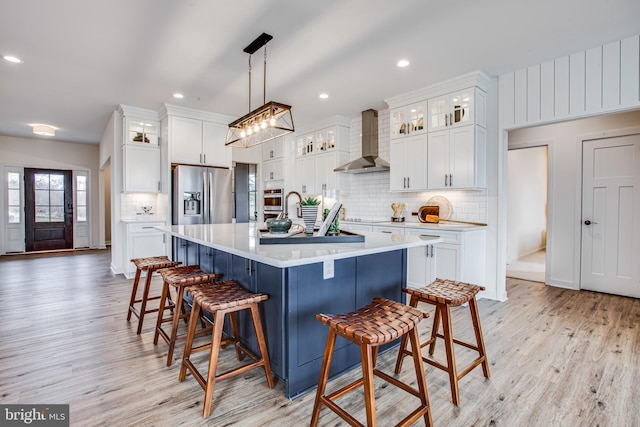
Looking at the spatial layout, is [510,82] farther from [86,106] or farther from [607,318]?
[86,106]

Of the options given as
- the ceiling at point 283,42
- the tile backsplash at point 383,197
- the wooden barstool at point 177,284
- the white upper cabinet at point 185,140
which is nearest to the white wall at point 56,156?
the ceiling at point 283,42

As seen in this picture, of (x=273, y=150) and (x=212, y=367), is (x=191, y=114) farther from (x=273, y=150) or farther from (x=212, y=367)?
(x=212, y=367)

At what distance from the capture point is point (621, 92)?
2.98 m

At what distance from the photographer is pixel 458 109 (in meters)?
3.87

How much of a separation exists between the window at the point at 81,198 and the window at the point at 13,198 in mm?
1079

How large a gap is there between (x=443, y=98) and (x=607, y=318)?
2.93 metres

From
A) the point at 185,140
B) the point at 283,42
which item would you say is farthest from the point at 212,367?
the point at 185,140

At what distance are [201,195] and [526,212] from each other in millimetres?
6626

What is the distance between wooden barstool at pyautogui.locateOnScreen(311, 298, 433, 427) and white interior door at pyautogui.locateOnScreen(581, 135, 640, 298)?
3993 millimetres

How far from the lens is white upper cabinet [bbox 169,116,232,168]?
508 centimetres

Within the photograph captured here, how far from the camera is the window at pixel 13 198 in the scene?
7.23 meters

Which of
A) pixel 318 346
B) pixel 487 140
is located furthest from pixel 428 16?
pixel 318 346

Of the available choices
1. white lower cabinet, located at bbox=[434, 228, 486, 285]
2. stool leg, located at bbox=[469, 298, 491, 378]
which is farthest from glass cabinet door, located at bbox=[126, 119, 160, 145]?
stool leg, located at bbox=[469, 298, 491, 378]

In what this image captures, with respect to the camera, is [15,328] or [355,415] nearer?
[355,415]
